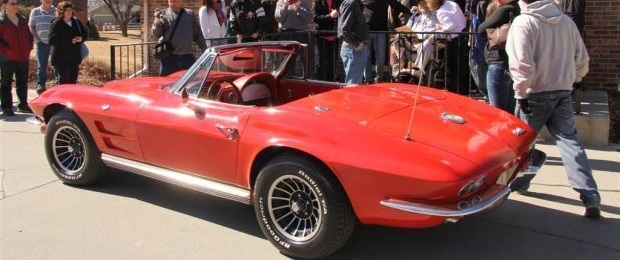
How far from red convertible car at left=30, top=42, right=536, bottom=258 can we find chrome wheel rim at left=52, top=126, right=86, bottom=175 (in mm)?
12

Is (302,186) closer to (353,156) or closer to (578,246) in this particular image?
(353,156)

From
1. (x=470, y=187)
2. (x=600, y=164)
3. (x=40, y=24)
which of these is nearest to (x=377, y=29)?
(x=600, y=164)

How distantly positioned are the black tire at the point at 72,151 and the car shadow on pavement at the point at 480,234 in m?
0.48

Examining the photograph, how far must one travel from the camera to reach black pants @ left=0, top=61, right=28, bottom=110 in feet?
29.7

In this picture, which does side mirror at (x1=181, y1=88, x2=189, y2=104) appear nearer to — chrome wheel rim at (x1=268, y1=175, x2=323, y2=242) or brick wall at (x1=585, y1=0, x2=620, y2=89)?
chrome wheel rim at (x1=268, y1=175, x2=323, y2=242)

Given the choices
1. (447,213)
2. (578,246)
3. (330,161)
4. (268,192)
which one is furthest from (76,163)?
(578,246)

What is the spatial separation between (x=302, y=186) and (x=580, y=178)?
2.28 meters

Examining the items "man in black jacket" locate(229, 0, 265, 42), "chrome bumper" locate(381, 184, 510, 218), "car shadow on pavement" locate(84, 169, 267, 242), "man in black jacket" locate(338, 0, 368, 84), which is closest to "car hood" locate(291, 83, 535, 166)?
"chrome bumper" locate(381, 184, 510, 218)

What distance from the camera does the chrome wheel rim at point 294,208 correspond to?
371cm

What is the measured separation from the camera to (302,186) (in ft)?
12.3

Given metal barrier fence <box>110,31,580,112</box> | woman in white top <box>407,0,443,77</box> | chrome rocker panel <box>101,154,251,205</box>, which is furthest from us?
metal barrier fence <box>110,31,580,112</box>

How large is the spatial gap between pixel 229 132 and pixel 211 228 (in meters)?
0.83

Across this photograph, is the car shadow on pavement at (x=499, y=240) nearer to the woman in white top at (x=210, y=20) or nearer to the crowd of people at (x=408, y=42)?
the crowd of people at (x=408, y=42)

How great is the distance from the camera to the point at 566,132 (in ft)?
15.3
